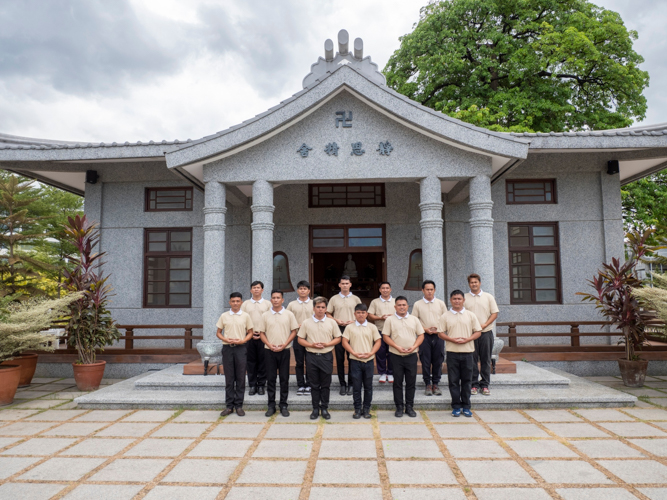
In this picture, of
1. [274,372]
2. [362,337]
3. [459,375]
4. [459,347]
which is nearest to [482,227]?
[459,347]

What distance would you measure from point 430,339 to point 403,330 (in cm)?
78

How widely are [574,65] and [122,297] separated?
47.8ft

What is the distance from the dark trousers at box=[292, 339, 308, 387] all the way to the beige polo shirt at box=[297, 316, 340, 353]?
1.81ft

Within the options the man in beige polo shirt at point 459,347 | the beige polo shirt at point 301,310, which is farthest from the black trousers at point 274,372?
the man in beige polo shirt at point 459,347

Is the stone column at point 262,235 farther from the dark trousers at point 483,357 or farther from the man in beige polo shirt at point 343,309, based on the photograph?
the dark trousers at point 483,357

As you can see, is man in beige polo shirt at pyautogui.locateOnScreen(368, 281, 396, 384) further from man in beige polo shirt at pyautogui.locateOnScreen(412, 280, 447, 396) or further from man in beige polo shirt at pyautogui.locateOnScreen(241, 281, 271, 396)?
man in beige polo shirt at pyautogui.locateOnScreen(241, 281, 271, 396)

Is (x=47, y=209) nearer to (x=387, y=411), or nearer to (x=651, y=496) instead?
(x=387, y=411)

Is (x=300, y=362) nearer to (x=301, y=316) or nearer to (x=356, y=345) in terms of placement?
(x=301, y=316)

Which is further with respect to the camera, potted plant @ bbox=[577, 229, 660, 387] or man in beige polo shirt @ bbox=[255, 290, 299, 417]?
potted plant @ bbox=[577, 229, 660, 387]

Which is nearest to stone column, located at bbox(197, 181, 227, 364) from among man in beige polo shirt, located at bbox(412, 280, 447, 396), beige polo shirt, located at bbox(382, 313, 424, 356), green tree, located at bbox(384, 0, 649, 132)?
beige polo shirt, located at bbox(382, 313, 424, 356)

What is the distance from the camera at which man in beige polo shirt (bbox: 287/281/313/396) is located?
5.74 m

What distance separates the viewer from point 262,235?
6859 mm

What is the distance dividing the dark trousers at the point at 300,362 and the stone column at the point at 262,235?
132 centimetres

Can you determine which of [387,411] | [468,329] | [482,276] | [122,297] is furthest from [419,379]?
[122,297]
